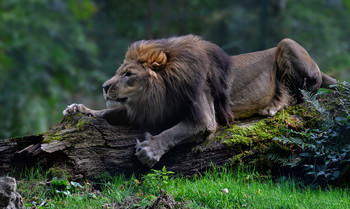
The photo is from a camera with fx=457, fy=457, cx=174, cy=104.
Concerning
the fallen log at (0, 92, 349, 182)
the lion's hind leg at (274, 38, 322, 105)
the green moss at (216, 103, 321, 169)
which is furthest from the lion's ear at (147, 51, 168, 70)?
the lion's hind leg at (274, 38, 322, 105)

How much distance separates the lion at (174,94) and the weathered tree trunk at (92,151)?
145 mm

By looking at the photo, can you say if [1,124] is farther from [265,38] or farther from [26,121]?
[265,38]

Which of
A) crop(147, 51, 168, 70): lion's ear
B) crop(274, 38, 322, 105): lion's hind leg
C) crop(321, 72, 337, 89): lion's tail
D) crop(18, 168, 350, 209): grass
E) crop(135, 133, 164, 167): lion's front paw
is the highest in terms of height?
crop(147, 51, 168, 70): lion's ear

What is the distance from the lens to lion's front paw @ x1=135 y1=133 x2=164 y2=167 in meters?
Answer: 4.59

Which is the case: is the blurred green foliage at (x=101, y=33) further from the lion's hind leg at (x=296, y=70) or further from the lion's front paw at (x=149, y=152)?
the lion's front paw at (x=149, y=152)

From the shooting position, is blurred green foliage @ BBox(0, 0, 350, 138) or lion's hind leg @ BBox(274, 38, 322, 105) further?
blurred green foliage @ BBox(0, 0, 350, 138)

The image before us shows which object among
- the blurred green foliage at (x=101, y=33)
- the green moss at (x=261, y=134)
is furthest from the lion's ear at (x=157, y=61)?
the blurred green foliage at (x=101, y=33)

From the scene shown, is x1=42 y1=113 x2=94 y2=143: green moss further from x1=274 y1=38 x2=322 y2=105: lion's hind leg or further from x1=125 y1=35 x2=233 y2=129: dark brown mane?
x1=274 y1=38 x2=322 y2=105: lion's hind leg

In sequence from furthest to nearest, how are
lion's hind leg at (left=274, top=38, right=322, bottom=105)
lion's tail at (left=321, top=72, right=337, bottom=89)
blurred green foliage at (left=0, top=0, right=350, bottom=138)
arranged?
1. blurred green foliage at (left=0, top=0, right=350, bottom=138)
2. lion's tail at (left=321, top=72, right=337, bottom=89)
3. lion's hind leg at (left=274, top=38, right=322, bottom=105)

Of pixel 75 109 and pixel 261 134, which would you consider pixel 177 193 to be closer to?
pixel 261 134

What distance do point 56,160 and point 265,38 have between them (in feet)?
37.0

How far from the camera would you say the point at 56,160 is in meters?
4.54

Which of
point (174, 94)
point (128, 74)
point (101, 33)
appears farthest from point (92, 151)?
point (101, 33)

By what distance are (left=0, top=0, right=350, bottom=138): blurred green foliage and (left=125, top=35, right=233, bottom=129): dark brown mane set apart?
9.09m
